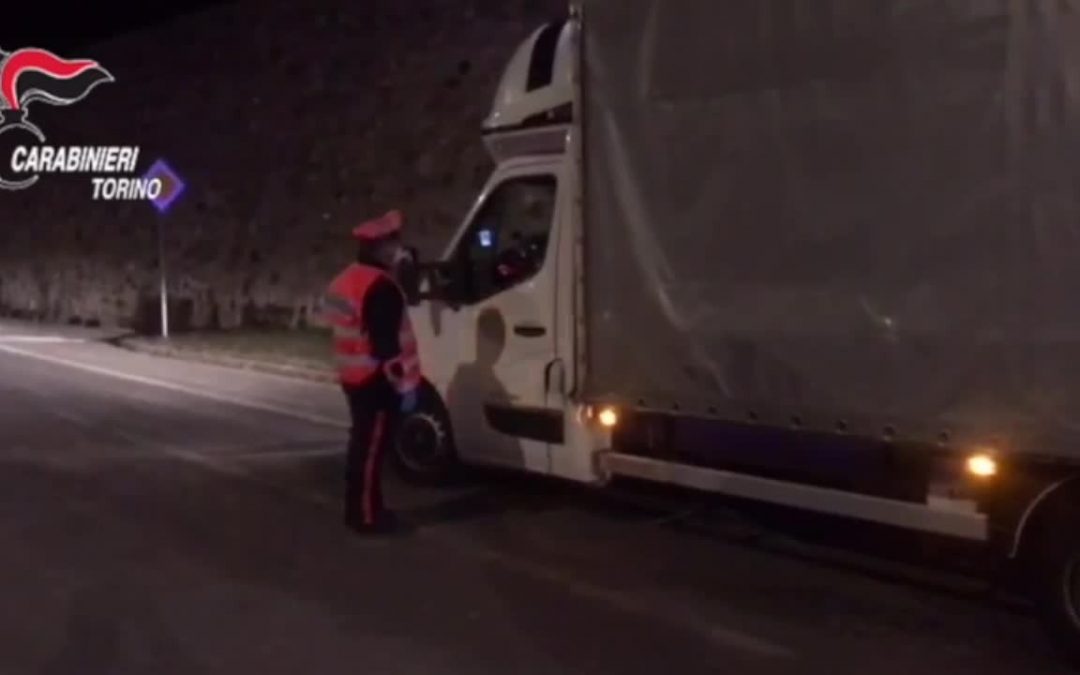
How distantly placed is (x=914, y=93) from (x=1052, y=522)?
5.65ft

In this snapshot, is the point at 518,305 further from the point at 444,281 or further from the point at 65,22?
the point at 65,22

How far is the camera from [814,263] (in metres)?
7.14

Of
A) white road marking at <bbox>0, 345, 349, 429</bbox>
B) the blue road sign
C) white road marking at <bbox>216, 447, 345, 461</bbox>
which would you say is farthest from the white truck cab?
the blue road sign

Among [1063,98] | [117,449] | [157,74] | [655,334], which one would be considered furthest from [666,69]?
[157,74]

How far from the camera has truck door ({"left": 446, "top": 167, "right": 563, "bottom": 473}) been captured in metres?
9.15

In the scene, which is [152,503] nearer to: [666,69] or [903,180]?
[666,69]

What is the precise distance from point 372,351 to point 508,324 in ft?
2.69

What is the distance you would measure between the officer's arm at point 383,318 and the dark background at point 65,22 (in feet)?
100

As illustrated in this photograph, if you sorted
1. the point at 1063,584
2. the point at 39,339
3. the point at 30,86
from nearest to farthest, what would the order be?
the point at 1063,584
the point at 39,339
the point at 30,86

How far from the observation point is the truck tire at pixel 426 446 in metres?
10.3

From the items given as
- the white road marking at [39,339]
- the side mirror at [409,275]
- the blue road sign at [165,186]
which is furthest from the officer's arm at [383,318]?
the white road marking at [39,339]

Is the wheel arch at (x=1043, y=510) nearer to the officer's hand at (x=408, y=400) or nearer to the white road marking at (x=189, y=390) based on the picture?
the officer's hand at (x=408, y=400)

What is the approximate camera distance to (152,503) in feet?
34.6

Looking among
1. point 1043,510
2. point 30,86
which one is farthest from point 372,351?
point 30,86
